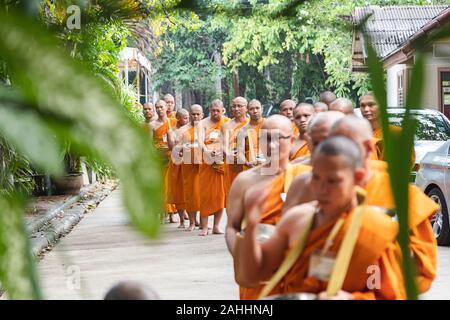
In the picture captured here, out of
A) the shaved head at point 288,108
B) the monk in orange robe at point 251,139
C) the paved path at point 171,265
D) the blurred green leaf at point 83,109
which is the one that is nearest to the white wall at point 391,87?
the blurred green leaf at point 83,109

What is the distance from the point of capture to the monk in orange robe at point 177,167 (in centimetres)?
1411

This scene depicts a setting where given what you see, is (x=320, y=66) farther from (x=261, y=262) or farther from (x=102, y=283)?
(x=261, y=262)

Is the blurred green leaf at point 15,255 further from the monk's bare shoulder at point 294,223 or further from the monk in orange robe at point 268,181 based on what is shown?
the monk in orange robe at point 268,181

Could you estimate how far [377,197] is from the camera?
3.27m

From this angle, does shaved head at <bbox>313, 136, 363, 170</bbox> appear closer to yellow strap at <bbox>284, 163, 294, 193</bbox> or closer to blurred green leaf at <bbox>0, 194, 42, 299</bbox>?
yellow strap at <bbox>284, 163, 294, 193</bbox>

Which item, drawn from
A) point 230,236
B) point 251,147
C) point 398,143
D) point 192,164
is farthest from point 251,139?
point 398,143

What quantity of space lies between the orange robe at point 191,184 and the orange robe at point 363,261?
10.2 metres

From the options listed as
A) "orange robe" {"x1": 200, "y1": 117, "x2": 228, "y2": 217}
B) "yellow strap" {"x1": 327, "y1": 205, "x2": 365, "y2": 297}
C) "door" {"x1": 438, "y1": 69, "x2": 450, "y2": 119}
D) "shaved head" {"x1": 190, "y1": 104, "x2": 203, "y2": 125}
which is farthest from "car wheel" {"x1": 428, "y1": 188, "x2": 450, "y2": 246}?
"door" {"x1": 438, "y1": 69, "x2": 450, "y2": 119}

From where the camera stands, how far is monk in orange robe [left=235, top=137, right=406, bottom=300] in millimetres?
2695

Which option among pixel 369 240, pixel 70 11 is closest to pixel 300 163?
pixel 369 240

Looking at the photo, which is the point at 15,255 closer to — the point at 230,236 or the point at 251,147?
the point at 230,236

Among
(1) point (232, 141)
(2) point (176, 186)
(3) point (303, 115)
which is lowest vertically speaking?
(2) point (176, 186)

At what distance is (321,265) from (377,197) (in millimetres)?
537

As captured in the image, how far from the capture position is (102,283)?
27.5ft
